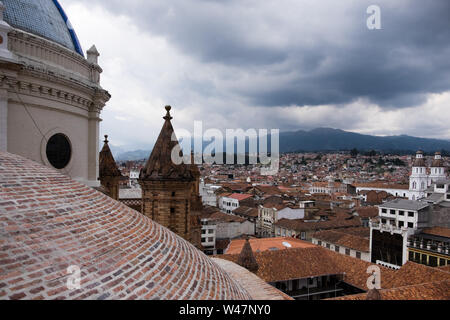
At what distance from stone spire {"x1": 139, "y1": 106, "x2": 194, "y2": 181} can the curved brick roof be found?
7.34m

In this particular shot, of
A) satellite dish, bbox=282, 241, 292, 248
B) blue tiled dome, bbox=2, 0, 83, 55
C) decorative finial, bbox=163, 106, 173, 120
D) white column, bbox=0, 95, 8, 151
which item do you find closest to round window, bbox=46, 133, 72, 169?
white column, bbox=0, 95, 8, 151

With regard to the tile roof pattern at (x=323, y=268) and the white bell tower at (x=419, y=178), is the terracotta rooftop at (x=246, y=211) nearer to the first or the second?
the tile roof pattern at (x=323, y=268)

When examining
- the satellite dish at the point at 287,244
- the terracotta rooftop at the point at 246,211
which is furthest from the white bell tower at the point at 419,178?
the satellite dish at the point at 287,244

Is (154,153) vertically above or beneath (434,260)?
above

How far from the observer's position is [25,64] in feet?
37.0

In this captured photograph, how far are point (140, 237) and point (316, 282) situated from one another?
21.7 meters

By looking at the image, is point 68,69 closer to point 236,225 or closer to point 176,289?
point 176,289

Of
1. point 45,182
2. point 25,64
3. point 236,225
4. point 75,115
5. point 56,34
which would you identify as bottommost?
point 236,225

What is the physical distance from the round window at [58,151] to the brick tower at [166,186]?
335cm

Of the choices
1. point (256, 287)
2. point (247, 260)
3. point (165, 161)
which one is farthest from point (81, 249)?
point (165, 161)
